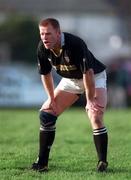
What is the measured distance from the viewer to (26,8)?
2793 inches

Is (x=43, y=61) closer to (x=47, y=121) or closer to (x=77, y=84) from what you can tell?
(x=77, y=84)

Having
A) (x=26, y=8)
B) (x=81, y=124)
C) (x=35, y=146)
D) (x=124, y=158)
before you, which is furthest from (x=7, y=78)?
(x=26, y=8)

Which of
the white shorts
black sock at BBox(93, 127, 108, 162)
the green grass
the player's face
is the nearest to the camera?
the player's face

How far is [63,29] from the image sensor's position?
217 ft

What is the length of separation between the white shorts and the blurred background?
1763 centimetres

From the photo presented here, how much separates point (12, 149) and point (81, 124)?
22.0 feet

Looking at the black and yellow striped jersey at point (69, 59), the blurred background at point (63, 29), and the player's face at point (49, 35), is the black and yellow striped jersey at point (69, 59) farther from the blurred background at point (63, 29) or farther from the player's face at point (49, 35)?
the blurred background at point (63, 29)

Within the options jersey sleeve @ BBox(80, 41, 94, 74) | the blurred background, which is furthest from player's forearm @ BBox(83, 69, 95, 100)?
the blurred background

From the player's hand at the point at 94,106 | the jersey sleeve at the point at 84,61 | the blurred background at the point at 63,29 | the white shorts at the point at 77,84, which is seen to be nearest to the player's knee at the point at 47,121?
the white shorts at the point at 77,84

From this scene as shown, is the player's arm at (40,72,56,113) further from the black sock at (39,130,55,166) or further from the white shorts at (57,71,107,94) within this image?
the black sock at (39,130,55,166)

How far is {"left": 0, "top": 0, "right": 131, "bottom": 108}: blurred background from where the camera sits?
2961 cm

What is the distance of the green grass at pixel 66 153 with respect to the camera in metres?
8.58

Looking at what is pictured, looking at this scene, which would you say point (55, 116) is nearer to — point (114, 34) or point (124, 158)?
point (124, 158)

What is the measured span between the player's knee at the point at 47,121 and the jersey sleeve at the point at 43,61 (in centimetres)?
53
